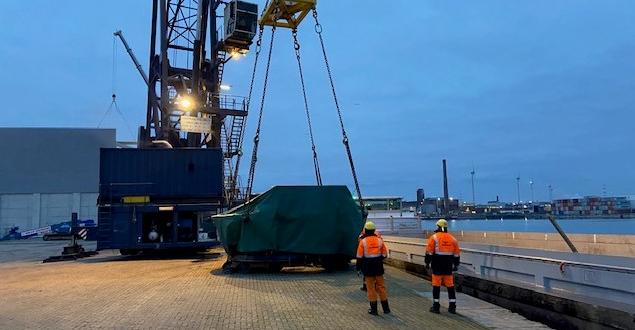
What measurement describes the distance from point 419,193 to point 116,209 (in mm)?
26485

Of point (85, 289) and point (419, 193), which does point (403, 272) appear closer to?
point (85, 289)

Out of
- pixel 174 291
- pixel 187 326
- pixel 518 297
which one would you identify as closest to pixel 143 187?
pixel 174 291

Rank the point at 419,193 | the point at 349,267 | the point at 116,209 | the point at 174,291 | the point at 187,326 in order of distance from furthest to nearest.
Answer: the point at 419,193 → the point at 116,209 → the point at 349,267 → the point at 174,291 → the point at 187,326

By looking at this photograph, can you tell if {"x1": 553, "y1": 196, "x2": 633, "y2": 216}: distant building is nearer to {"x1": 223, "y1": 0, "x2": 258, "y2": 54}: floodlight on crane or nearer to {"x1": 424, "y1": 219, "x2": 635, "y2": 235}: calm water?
{"x1": 424, "y1": 219, "x2": 635, "y2": 235}: calm water

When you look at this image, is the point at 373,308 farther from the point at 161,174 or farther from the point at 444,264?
the point at 161,174

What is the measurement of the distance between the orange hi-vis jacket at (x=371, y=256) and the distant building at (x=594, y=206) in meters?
61.9

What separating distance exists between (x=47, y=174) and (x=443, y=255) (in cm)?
5488

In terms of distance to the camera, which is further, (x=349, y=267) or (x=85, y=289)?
(x=349, y=267)

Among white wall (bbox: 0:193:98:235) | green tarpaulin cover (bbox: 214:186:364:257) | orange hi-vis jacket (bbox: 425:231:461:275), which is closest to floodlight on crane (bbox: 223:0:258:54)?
green tarpaulin cover (bbox: 214:186:364:257)

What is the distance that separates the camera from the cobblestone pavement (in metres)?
7.79

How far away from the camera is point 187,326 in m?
7.49

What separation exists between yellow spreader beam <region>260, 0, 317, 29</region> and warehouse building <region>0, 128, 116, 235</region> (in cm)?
4406

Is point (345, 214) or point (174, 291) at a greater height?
point (345, 214)

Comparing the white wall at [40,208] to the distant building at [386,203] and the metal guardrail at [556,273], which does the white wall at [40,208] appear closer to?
the distant building at [386,203]
